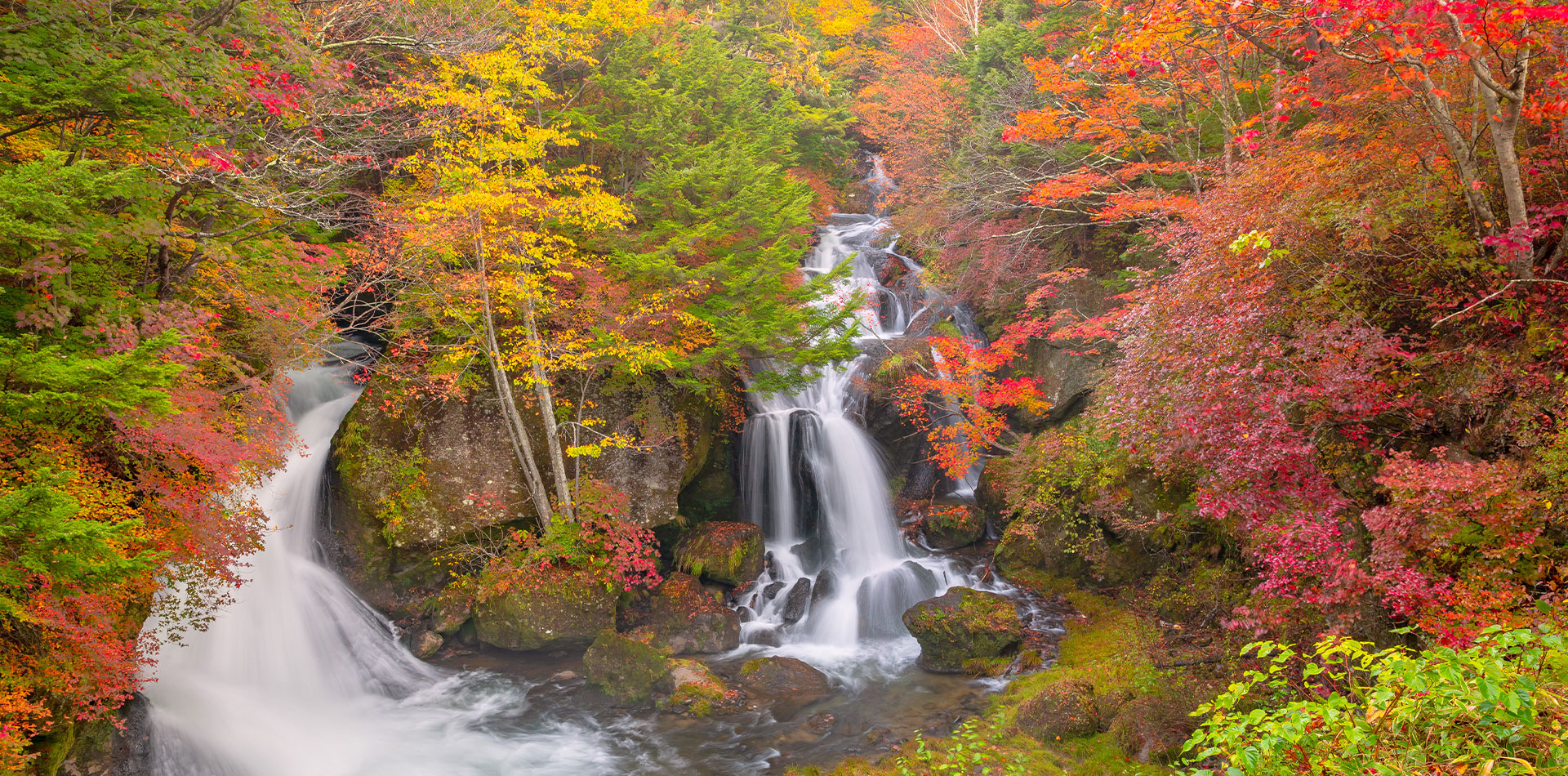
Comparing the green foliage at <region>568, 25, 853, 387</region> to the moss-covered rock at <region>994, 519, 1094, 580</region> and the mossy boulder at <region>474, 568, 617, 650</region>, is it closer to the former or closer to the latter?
the mossy boulder at <region>474, 568, 617, 650</region>

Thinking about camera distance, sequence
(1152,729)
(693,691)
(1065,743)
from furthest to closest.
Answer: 1. (693,691)
2. (1065,743)
3. (1152,729)

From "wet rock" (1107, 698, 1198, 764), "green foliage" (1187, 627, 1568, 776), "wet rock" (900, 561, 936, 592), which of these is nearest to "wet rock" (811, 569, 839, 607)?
"wet rock" (900, 561, 936, 592)

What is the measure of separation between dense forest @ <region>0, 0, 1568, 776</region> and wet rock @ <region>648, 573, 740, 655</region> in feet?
0.53

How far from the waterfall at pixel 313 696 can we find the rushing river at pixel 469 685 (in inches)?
0.9

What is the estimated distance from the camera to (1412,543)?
5043 mm

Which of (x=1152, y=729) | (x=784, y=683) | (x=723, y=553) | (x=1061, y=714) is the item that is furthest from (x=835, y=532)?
(x=1152, y=729)

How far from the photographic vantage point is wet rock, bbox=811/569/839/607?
12906 mm

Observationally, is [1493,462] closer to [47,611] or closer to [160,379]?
[160,379]

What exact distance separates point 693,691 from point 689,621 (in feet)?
6.50

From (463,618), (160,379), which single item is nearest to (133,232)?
(160,379)

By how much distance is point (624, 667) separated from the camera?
34.0ft

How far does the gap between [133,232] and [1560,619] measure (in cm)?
1117

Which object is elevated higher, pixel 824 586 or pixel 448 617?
pixel 448 617

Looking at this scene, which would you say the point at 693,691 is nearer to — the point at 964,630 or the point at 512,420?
the point at 964,630
